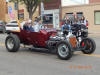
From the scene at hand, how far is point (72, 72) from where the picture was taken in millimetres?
6609

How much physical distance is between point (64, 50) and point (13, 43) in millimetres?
2654

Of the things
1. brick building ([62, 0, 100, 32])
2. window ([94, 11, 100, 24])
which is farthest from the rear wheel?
window ([94, 11, 100, 24])

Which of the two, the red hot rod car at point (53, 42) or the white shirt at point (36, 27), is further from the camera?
the white shirt at point (36, 27)

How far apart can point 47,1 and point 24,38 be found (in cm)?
2348

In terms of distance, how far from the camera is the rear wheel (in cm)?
968

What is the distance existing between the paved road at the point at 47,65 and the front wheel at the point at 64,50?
0.18 meters

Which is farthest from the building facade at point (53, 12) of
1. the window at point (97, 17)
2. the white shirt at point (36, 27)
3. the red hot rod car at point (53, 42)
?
the white shirt at point (36, 27)

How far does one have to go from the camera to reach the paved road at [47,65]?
665 centimetres

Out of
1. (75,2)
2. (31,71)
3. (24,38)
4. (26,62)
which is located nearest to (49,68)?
(31,71)

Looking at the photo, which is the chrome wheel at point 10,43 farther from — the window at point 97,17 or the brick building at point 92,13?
the window at point 97,17

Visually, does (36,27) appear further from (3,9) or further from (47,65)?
(3,9)

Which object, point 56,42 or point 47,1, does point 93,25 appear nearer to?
point 47,1

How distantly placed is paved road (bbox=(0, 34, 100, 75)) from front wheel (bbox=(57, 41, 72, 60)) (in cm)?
18

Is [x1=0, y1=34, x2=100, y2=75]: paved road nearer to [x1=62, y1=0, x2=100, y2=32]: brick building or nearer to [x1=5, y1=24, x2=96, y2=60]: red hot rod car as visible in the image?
[x1=5, y1=24, x2=96, y2=60]: red hot rod car
